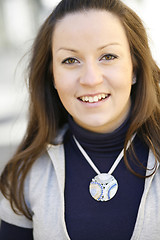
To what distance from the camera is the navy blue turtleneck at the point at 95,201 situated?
1.50 m

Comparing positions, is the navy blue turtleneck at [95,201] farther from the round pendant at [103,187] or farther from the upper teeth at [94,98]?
the upper teeth at [94,98]

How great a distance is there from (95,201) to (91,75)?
0.57 m

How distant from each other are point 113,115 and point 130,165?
Result: 0.25 meters

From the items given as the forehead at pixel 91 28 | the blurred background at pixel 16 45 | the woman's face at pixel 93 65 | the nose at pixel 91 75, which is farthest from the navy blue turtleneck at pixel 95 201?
the blurred background at pixel 16 45

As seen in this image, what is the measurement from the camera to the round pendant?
1.55 metres

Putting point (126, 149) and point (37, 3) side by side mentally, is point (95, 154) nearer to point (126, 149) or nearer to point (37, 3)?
point (126, 149)

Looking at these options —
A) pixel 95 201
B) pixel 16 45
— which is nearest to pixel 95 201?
pixel 95 201

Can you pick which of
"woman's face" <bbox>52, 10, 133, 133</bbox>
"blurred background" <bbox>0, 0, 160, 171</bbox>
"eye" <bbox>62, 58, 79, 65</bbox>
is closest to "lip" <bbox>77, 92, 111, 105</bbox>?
"woman's face" <bbox>52, 10, 133, 133</bbox>

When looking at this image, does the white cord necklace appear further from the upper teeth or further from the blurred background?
the blurred background

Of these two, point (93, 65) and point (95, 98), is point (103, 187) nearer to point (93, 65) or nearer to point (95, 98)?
point (95, 98)

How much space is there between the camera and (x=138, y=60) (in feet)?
5.45

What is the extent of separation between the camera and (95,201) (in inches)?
61.2

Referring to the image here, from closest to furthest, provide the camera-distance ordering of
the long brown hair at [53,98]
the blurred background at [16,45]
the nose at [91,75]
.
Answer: the nose at [91,75], the long brown hair at [53,98], the blurred background at [16,45]

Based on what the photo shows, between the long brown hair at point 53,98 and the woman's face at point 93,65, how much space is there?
2.5 inches
